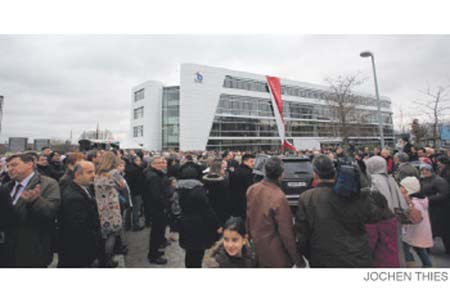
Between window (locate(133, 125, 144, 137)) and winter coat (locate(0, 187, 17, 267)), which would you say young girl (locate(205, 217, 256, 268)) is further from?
window (locate(133, 125, 144, 137))

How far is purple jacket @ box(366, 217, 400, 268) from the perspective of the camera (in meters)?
2.43

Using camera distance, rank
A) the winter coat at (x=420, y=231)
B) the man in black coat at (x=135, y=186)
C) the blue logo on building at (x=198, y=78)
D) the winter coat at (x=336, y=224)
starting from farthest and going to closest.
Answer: the blue logo on building at (x=198, y=78), the man in black coat at (x=135, y=186), the winter coat at (x=420, y=231), the winter coat at (x=336, y=224)

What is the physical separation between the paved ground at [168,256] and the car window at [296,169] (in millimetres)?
2768

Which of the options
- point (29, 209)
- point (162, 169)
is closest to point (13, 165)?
point (29, 209)

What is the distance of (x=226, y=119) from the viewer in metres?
35.7

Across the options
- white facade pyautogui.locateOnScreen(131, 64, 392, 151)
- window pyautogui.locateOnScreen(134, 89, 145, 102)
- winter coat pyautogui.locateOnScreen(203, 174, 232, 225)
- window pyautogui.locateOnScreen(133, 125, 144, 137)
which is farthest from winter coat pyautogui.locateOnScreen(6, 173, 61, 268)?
window pyautogui.locateOnScreen(134, 89, 145, 102)

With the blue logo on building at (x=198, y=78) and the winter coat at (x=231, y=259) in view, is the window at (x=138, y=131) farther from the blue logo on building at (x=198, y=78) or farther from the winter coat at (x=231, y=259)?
the winter coat at (x=231, y=259)

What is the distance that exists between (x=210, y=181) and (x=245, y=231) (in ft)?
4.75

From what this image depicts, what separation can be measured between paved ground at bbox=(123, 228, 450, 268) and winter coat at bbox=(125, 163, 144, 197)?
1207 millimetres

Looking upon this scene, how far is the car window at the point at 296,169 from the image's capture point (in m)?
5.82

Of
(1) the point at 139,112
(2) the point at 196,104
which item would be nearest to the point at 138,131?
(1) the point at 139,112

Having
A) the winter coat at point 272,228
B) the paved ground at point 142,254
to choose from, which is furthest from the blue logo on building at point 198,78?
the winter coat at point 272,228

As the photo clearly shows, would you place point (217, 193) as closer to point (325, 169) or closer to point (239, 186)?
point (239, 186)

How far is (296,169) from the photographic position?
19.4 ft
